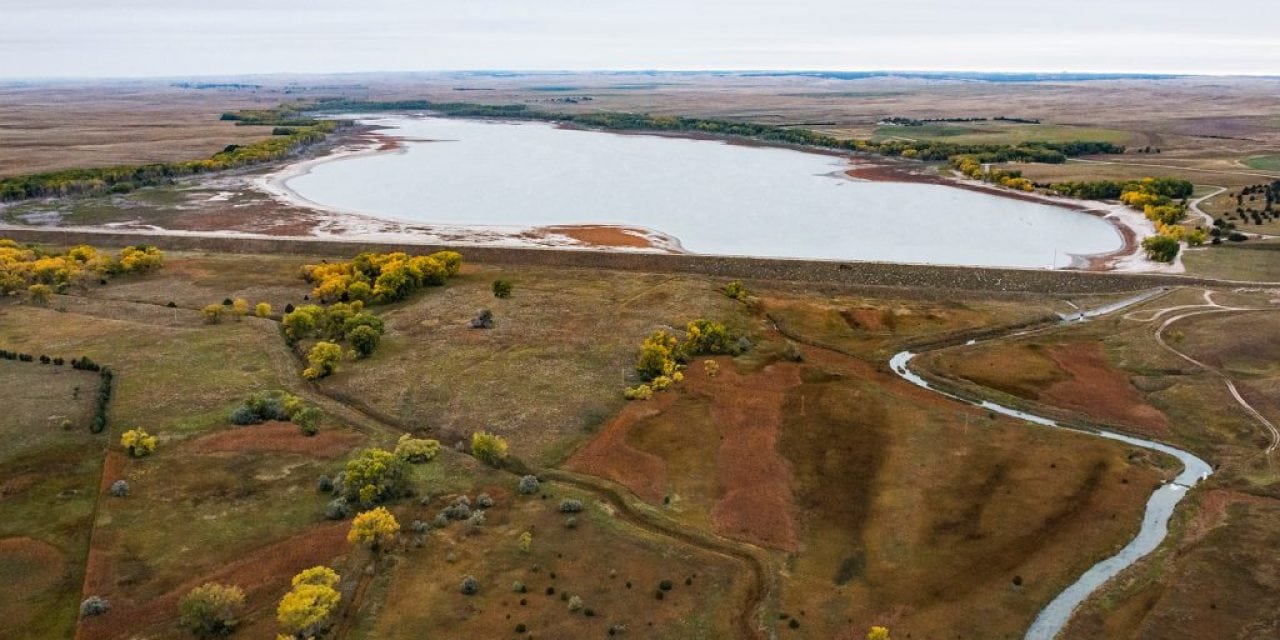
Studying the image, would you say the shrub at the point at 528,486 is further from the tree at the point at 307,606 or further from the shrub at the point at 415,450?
the tree at the point at 307,606

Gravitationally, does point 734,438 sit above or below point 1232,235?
below

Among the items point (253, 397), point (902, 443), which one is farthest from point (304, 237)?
point (902, 443)

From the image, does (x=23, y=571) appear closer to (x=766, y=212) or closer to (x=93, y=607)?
(x=93, y=607)

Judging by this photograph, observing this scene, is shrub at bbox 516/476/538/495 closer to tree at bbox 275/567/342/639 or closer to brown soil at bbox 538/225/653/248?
tree at bbox 275/567/342/639

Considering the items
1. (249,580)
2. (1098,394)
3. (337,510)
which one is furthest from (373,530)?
(1098,394)

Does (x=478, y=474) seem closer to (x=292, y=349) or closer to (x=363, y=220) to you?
(x=292, y=349)

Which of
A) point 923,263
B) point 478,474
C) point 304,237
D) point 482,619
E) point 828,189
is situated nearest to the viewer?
point 482,619
